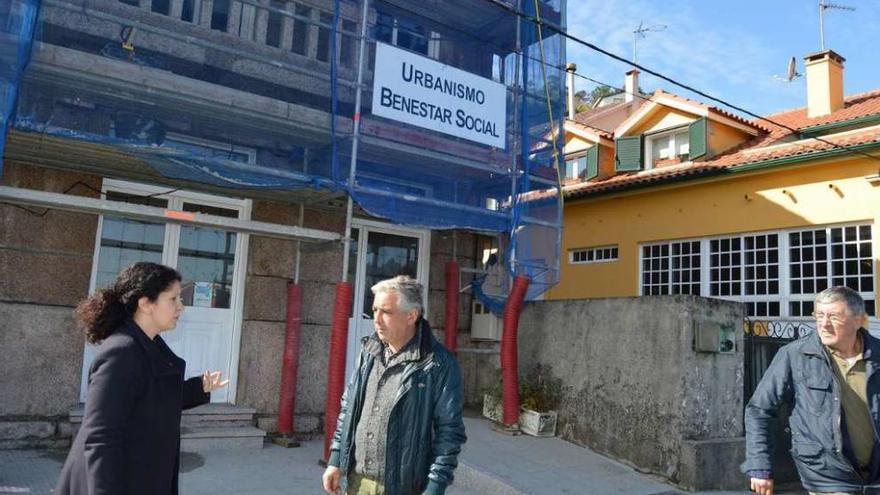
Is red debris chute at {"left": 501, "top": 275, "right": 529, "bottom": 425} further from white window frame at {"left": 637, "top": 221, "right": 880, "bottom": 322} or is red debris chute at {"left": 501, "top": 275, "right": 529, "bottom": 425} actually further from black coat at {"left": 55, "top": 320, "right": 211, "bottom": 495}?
black coat at {"left": 55, "top": 320, "right": 211, "bottom": 495}

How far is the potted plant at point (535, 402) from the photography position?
8.34 m

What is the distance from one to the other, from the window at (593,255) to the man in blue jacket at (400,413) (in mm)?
12102

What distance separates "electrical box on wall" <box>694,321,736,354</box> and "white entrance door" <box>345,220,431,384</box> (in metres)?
3.52

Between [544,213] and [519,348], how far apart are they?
189 centimetres

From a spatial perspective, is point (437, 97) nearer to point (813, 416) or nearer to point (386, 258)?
point (386, 258)

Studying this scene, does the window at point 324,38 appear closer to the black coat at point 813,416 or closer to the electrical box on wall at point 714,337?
the electrical box on wall at point 714,337

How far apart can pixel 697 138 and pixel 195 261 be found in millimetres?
10731

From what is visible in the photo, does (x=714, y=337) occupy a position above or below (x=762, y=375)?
above

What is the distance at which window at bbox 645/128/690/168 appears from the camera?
1505 cm

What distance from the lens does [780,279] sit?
11.9 m

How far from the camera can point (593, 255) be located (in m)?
15.4

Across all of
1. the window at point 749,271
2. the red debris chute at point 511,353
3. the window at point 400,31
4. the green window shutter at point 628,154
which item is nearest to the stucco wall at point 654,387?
the red debris chute at point 511,353

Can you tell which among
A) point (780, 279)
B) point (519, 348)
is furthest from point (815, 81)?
point (519, 348)

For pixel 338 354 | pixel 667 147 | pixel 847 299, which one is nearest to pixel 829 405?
pixel 847 299
